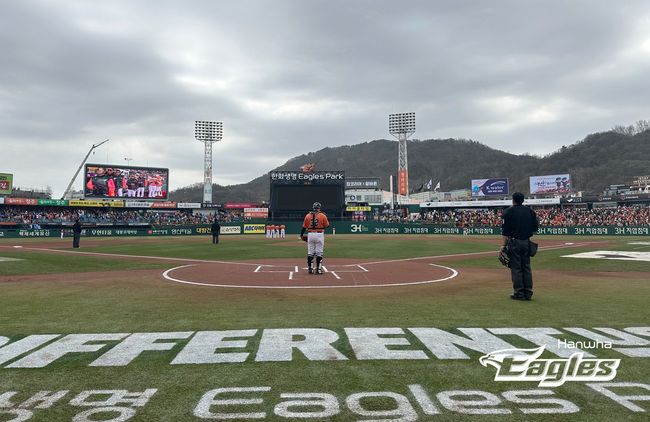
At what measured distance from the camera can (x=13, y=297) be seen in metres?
9.05

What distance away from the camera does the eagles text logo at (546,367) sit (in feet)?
13.2

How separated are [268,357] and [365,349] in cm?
122

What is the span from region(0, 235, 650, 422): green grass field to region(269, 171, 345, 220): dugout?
150 feet

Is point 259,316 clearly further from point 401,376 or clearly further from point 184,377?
point 401,376

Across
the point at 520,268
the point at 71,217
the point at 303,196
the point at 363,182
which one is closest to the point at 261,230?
the point at 303,196

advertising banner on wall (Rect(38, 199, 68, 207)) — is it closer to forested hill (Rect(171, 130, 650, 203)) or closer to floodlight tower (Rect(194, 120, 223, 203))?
floodlight tower (Rect(194, 120, 223, 203))

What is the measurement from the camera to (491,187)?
85938 millimetres

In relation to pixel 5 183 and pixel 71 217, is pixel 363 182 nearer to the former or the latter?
pixel 71 217

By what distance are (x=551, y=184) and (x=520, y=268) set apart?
87.5 meters

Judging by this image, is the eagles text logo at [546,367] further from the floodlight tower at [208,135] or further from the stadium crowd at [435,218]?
the floodlight tower at [208,135]

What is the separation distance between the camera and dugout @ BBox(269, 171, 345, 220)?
57969 millimetres

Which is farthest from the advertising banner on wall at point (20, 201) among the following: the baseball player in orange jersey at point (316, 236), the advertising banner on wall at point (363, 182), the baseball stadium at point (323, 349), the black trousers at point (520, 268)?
the black trousers at point (520, 268)

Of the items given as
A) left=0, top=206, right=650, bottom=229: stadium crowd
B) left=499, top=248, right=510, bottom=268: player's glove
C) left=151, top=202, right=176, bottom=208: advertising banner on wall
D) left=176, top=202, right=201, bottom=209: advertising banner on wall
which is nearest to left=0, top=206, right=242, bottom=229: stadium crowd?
left=0, top=206, right=650, bottom=229: stadium crowd

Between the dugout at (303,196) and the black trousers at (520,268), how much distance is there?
48.7m
